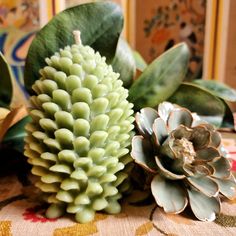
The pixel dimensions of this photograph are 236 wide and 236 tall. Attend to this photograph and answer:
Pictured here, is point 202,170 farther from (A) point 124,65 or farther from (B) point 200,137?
(A) point 124,65

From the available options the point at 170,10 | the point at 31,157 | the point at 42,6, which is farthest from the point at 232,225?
the point at 170,10

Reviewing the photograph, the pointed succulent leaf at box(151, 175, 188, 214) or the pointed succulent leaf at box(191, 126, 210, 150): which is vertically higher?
the pointed succulent leaf at box(191, 126, 210, 150)

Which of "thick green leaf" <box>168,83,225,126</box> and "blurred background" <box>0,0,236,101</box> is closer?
"thick green leaf" <box>168,83,225,126</box>

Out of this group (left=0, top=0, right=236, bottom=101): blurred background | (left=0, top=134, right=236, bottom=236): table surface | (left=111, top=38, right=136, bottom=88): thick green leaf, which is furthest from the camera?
(left=0, top=0, right=236, bottom=101): blurred background

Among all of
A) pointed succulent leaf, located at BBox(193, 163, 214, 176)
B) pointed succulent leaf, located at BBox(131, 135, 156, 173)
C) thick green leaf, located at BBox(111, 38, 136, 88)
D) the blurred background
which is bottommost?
the blurred background

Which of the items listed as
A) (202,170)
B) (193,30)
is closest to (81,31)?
(202,170)

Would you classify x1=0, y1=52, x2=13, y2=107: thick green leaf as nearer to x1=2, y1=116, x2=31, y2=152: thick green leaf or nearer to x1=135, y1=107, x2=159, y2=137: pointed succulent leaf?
x1=2, y1=116, x2=31, y2=152: thick green leaf

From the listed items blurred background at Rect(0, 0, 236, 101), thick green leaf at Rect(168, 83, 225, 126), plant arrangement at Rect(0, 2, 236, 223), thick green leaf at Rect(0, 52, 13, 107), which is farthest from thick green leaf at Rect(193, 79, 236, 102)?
blurred background at Rect(0, 0, 236, 101)

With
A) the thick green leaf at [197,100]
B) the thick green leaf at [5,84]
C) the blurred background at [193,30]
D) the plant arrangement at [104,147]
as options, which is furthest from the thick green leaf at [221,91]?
the blurred background at [193,30]
